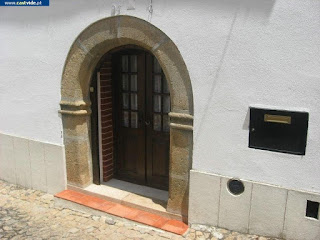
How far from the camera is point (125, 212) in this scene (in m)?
5.24

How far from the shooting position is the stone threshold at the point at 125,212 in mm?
4863

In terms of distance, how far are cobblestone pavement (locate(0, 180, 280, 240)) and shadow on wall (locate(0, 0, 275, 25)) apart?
8.95ft

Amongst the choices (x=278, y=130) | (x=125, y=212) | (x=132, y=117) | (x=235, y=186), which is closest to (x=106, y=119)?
(x=132, y=117)

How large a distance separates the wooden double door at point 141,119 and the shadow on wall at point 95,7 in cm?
94

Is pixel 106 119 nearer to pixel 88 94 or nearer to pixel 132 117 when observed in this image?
pixel 132 117

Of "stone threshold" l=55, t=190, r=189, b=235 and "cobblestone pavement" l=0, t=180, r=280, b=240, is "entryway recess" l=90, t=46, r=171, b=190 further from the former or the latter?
"cobblestone pavement" l=0, t=180, r=280, b=240

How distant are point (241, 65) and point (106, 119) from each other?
2.60m

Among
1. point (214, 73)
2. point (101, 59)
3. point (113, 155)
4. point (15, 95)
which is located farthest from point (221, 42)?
point (15, 95)

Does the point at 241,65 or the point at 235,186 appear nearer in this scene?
the point at 241,65

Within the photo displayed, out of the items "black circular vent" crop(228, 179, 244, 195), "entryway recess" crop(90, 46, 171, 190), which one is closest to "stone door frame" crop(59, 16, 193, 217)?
"entryway recess" crop(90, 46, 171, 190)

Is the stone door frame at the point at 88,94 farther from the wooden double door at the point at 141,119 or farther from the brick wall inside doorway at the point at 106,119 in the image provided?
the wooden double door at the point at 141,119

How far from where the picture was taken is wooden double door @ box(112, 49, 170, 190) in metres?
5.57

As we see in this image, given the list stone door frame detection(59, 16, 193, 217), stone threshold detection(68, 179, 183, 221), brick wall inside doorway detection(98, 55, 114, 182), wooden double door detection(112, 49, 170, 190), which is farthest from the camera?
brick wall inside doorway detection(98, 55, 114, 182)

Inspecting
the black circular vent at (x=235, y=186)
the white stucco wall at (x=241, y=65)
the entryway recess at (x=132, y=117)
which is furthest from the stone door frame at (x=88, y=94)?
the black circular vent at (x=235, y=186)
